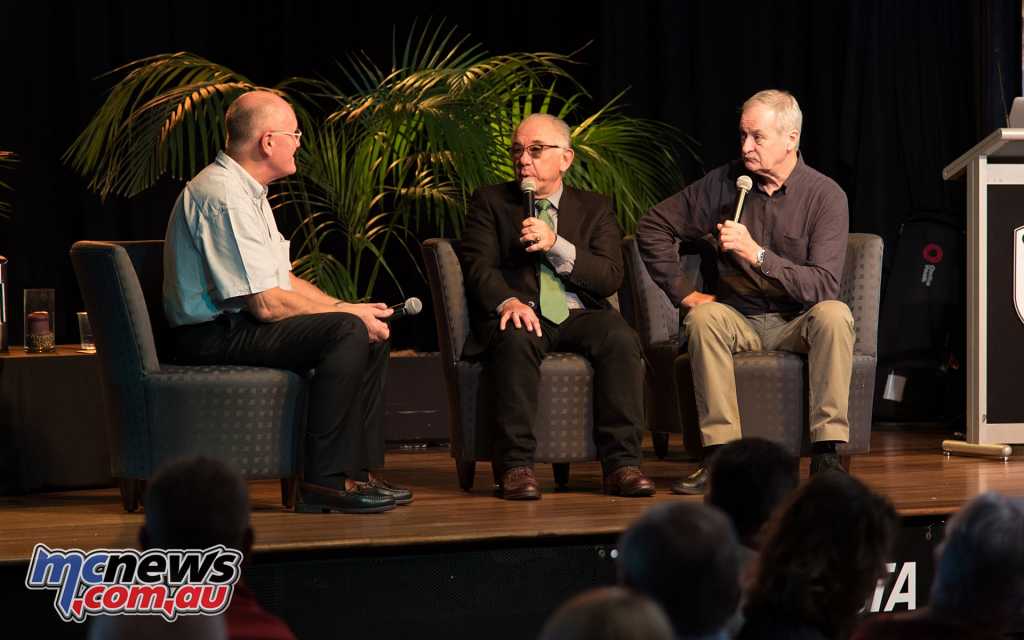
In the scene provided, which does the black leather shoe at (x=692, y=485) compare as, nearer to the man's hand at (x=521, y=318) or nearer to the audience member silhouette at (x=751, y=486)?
the man's hand at (x=521, y=318)

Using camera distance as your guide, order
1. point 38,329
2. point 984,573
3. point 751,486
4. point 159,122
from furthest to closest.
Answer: point 159,122
point 38,329
point 751,486
point 984,573

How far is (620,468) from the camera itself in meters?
3.87

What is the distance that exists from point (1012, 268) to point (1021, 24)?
1916 millimetres

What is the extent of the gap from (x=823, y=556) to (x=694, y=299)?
2.30m

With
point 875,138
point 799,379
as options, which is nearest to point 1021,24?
point 875,138

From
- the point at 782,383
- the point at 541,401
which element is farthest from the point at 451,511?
the point at 782,383

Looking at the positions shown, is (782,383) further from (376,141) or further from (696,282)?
(376,141)

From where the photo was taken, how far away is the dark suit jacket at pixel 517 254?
3.97 m

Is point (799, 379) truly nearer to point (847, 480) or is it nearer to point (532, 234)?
point (532, 234)

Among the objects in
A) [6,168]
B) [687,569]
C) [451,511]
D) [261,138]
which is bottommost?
[451,511]

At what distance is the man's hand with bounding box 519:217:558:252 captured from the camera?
3.87 meters

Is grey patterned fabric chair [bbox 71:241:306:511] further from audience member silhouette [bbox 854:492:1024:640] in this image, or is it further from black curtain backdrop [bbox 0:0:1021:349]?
black curtain backdrop [bbox 0:0:1021:349]

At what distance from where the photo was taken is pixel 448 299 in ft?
13.1

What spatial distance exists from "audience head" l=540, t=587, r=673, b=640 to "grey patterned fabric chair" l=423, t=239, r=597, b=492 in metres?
2.50
